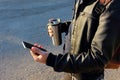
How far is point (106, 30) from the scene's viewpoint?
72.7 inches

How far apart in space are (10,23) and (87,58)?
5.59 metres

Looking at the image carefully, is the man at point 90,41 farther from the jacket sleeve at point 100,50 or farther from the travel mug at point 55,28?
the travel mug at point 55,28

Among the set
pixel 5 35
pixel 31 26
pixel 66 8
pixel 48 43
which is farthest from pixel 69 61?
pixel 66 8

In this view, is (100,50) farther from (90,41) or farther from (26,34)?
(26,34)

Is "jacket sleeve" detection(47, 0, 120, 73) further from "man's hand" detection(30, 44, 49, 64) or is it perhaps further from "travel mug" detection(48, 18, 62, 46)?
"travel mug" detection(48, 18, 62, 46)

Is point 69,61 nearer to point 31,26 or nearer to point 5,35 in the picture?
point 5,35

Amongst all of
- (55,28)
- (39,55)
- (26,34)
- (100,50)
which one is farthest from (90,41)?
(26,34)

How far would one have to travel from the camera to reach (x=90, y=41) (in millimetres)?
2008

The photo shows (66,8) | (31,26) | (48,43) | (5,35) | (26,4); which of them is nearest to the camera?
(48,43)

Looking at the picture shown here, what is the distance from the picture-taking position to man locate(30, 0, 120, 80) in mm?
1861

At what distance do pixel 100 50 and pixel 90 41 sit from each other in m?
0.14

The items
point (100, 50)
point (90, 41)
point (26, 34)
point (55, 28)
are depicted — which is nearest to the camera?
point (100, 50)

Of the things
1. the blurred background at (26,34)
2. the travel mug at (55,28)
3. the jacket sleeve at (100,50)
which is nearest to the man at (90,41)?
the jacket sleeve at (100,50)

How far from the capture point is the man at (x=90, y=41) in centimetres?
186
